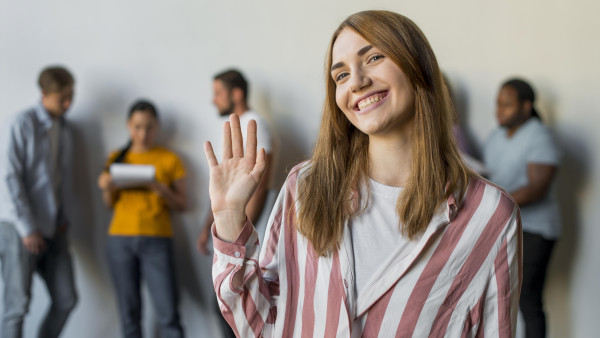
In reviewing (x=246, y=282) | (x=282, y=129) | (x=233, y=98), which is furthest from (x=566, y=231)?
(x=246, y=282)

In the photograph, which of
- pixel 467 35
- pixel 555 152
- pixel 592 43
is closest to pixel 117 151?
pixel 467 35

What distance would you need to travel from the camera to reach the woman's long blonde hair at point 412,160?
1296 millimetres

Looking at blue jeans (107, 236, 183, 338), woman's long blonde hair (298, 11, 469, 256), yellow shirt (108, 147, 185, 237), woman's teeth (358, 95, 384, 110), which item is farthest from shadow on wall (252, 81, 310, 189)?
woman's teeth (358, 95, 384, 110)

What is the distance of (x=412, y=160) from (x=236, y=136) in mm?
362

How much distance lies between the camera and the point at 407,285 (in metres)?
1.27

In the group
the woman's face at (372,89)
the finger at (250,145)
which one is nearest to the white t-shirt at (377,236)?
the woman's face at (372,89)

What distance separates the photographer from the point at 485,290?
129cm

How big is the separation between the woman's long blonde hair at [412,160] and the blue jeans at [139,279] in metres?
2.57

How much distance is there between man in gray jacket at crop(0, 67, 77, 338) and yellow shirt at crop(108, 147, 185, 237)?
12.0 inches

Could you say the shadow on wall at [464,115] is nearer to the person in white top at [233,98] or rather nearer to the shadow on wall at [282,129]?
the shadow on wall at [282,129]

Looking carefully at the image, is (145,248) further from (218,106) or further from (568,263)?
(568,263)

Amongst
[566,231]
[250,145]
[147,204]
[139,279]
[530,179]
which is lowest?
[139,279]

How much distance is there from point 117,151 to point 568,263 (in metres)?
2.70

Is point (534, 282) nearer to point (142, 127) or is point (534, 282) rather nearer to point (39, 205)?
point (142, 127)
